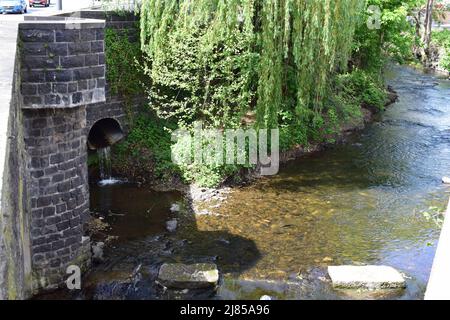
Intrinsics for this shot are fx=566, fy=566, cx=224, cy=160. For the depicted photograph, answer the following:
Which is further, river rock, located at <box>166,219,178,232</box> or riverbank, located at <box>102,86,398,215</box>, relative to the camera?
riverbank, located at <box>102,86,398,215</box>

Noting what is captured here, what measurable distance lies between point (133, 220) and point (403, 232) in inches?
227

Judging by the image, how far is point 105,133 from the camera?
15.6 m

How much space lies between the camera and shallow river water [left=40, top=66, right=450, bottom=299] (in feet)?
31.9

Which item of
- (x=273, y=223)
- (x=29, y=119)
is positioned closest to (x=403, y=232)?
(x=273, y=223)

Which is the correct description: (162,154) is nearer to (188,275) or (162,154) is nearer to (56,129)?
(188,275)

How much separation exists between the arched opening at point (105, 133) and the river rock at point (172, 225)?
13.3ft

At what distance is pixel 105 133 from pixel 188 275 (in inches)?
275

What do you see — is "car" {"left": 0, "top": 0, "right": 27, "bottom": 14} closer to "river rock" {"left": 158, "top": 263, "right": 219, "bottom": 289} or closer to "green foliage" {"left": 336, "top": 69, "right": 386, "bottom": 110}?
"green foliage" {"left": 336, "top": 69, "right": 386, "bottom": 110}

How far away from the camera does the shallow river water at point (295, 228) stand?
973cm

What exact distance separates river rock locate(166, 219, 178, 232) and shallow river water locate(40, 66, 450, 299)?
102mm

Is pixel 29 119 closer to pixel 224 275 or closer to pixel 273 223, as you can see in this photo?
pixel 224 275

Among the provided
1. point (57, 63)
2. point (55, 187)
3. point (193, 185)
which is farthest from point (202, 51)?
point (55, 187)

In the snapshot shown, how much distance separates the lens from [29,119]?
28.1ft

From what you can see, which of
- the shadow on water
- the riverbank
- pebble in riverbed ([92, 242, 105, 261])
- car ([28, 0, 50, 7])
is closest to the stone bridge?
pebble in riverbed ([92, 242, 105, 261])
